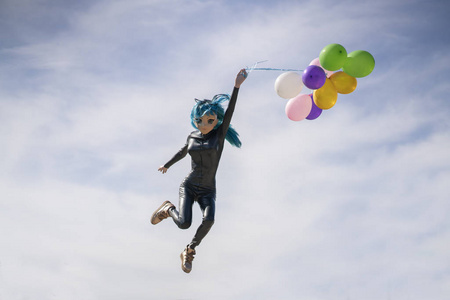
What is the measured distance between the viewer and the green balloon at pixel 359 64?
7.20m

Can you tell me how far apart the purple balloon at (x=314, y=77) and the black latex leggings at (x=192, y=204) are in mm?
2166

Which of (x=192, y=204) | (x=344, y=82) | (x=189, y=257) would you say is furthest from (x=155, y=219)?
(x=344, y=82)

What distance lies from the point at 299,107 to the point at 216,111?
1.40 m

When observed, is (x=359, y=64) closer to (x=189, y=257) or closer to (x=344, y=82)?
(x=344, y=82)

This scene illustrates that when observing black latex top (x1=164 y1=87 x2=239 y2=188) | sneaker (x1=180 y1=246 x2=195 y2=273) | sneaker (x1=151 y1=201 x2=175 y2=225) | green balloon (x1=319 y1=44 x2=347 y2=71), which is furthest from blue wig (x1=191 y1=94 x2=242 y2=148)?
sneaker (x1=180 y1=246 x2=195 y2=273)

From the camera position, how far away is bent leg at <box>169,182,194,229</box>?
271 inches

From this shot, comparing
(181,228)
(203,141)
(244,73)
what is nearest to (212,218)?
(181,228)

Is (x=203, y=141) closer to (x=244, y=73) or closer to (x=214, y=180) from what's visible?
(x=214, y=180)

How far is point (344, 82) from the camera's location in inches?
293

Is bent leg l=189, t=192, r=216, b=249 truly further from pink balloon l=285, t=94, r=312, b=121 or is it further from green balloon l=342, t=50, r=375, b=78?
green balloon l=342, t=50, r=375, b=78

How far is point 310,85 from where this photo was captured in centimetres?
728

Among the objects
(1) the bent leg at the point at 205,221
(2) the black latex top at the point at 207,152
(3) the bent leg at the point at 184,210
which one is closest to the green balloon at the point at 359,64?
(2) the black latex top at the point at 207,152

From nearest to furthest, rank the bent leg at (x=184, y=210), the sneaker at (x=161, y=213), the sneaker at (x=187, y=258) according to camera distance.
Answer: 1. the sneaker at (x=187, y=258)
2. the bent leg at (x=184, y=210)
3. the sneaker at (x=161, y=213)

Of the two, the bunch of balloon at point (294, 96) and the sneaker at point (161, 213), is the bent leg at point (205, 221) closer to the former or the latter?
the sneaker at point (161, 213)
